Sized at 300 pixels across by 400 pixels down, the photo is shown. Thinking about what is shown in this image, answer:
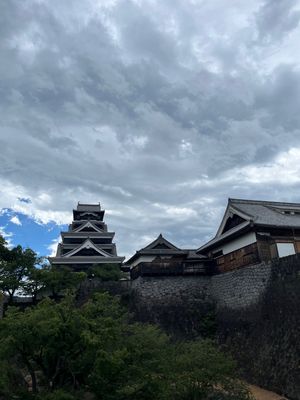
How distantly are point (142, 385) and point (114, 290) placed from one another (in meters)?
13.0

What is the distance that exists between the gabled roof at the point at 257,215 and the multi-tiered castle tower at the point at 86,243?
1448 cm

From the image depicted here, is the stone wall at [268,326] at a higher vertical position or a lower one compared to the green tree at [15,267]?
lower

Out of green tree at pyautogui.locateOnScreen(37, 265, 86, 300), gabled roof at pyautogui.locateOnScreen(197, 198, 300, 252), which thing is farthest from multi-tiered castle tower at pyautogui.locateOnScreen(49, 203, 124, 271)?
gabled roof at pyautogui.locateOnScreen(197, 198, 300, 252)

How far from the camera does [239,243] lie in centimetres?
1867

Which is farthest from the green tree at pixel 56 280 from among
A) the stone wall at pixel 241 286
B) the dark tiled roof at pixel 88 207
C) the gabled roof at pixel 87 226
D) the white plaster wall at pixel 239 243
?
the dark tiled roof at pixel 88 207

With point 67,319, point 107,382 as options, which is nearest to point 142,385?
point 107,382

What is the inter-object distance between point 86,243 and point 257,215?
19793 millimetres

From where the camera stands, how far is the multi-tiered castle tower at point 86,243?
3303 centimetres

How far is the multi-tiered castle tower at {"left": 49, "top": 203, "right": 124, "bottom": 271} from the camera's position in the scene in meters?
33.0

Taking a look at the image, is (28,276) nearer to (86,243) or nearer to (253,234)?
(86,243)

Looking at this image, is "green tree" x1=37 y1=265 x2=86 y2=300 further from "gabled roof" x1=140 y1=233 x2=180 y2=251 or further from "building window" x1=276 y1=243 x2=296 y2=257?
"building window" x1=276 y1=243 x2=296 y2=257

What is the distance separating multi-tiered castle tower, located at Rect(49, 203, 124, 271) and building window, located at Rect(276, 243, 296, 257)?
1924 cm

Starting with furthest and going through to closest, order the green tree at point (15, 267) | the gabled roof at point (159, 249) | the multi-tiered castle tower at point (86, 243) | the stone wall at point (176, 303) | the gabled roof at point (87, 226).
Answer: the gabled roof at point (87, 226), the multi-tiered castle tower at point (86, 243), the gabled roof at point (159, 249), the green tree at point (15, 267), the stone wall at point (176, 303)

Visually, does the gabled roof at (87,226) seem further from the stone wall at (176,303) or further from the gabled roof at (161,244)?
the stone wall at (176,303)
